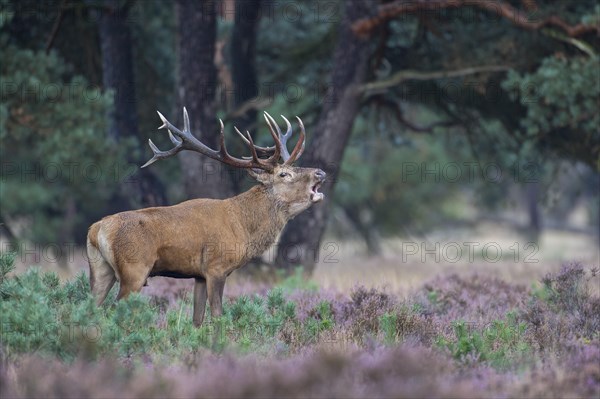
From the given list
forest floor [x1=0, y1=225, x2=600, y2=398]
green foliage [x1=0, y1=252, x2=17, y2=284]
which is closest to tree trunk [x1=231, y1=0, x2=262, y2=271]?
forest floor [x1=0, y1=225, x2=600, y2=398]

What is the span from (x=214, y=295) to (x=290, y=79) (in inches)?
359

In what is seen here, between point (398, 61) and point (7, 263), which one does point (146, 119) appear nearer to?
point (398, 61)

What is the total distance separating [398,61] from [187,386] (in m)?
11.0

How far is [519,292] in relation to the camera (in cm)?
1194

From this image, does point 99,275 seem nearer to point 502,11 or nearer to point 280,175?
point 280,175

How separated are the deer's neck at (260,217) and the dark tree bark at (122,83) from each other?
18.9 ft

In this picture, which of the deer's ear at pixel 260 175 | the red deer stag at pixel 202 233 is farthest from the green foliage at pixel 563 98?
Result: the deer's ear at pixel 260 175

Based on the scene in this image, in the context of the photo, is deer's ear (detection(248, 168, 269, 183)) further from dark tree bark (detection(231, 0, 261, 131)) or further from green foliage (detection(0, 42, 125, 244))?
dark tree bark (detection(231, 0, 261, 131))

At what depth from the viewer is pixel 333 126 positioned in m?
15.2

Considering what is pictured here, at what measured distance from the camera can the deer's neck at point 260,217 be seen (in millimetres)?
9773

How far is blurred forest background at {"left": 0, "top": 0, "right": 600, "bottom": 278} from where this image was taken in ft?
46.7

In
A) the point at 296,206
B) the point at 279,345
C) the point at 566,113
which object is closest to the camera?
the point at 279,345

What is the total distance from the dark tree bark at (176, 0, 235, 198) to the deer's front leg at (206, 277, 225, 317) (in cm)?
580

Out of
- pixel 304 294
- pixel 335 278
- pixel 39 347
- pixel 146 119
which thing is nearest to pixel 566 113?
pixel 335 278
